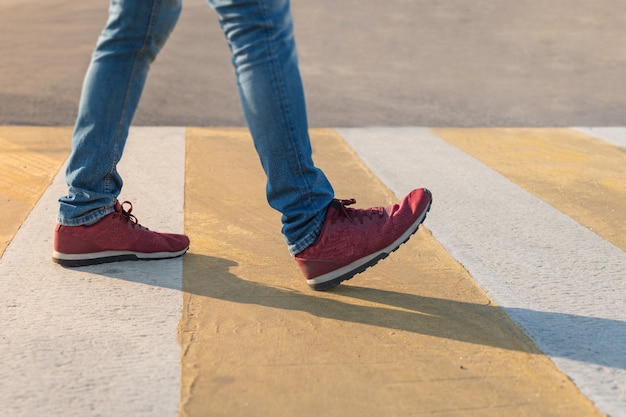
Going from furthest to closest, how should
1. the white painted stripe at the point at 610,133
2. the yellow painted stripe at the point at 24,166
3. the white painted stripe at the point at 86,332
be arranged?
1. the white painted stripe at the point at 610,133
2. the yellow painted stripe at the point at 24,166
3. the white painted stripe at the point at 86,332

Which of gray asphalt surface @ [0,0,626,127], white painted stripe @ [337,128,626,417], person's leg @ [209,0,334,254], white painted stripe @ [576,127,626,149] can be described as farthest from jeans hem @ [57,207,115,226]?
white painted stripe @ [576,127,626,149]

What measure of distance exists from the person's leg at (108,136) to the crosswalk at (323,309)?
0.25 ft

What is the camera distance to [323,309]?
2.44 metres

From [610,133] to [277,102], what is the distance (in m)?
3.11

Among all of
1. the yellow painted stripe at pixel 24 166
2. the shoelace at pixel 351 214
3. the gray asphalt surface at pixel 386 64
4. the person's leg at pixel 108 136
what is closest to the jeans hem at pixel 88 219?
the person's leg at pixel 108 136

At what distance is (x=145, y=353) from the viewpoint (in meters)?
2.12

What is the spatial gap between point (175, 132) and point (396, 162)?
1.24 m

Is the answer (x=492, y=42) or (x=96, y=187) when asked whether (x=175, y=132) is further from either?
(x=492, y=42)

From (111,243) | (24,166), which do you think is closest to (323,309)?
(111,243)

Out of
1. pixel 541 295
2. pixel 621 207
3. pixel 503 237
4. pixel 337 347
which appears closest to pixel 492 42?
pixel 621 207

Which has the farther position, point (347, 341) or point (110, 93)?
point (110, 93)

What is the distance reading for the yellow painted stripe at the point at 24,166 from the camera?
10.4 feet

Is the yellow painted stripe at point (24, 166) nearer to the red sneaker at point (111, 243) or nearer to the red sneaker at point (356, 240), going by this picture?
the red sneaker at point (111, 243)

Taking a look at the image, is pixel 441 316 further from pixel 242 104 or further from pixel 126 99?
pixel 126 99
